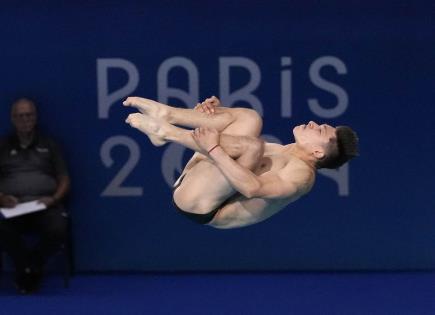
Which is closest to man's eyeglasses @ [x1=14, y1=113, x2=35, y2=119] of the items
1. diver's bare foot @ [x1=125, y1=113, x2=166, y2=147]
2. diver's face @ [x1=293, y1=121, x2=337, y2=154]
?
diver's bare foot @ [x1=125, y1=113, x2=166, y2=147]

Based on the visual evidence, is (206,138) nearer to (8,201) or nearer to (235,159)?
(235,159)

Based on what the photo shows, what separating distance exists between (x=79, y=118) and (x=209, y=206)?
355 centimetres

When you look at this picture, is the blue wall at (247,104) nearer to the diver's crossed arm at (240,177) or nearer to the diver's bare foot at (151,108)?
the diver's bare foot at (151,108)

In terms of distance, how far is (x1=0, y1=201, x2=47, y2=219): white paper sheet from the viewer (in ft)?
29.6

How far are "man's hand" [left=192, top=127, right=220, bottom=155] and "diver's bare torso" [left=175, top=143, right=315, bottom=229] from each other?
0.97 ft

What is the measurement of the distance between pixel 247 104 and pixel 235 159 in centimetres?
352

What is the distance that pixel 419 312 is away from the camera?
8641 millimetres

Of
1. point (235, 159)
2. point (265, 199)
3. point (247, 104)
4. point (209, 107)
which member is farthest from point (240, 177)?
point (247, 104)

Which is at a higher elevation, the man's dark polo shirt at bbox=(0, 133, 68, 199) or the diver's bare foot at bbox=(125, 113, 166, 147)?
the diver's bare foot at bbox=(125, 113, 166, 147)

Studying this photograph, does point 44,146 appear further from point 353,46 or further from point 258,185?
point 258,185

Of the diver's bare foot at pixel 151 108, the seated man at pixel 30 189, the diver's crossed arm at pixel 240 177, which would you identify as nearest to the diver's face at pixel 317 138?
the diver's crossed arm at pixel 240 177

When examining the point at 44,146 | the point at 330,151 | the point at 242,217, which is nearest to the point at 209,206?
the point at 242,217

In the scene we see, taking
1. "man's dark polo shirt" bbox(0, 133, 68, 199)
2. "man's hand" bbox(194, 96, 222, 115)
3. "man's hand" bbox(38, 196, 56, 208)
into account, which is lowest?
"man's hand" bbox(38, 196, 56, 208)

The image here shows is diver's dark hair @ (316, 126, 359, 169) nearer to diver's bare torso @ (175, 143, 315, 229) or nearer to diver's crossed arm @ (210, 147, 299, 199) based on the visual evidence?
diver's bare torso @ (175, 143, 315, 229)
